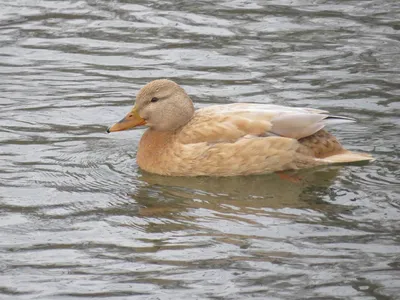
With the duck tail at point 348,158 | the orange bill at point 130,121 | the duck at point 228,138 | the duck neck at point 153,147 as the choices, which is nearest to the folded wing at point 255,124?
the duck at point 228,138

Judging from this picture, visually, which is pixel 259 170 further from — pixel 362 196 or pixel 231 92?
pixel 231 92

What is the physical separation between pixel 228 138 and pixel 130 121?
0.96 m

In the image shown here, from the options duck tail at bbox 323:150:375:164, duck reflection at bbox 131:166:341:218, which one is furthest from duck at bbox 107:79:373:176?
duck reflection at bbox 131:166:341:218

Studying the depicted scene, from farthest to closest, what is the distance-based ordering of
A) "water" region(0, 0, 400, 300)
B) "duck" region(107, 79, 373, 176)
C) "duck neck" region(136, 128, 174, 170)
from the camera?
"duck neck" region(136, 128, 174, 170) < "duck" region(107, 79, 373, 176) < "water" region(0, 0, 400, 300)

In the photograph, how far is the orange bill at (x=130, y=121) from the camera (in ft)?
32.9

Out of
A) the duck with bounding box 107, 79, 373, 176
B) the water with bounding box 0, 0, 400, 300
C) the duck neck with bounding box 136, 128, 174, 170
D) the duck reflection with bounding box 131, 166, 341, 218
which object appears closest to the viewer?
the water with bounding box 0, 0, 400, 300

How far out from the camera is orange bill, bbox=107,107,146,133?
32.9 ft

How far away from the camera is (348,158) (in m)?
9.82

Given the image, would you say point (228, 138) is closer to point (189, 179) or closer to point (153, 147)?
point (189, 179)

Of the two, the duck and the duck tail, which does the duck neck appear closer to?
the duck

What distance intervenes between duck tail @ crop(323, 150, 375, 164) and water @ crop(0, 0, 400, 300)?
9 cm

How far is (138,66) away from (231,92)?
147cm

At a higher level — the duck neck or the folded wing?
the folded wing

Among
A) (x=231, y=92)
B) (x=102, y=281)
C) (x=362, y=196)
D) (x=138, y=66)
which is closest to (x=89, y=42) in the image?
(x=138, y=66)
